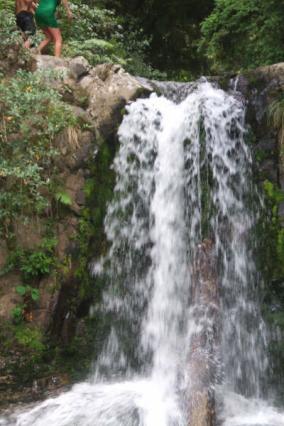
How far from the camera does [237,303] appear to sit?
6492 millimetres

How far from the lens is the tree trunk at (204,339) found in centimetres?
483

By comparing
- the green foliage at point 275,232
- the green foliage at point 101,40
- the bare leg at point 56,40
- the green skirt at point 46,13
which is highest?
the green foliage at point 101,40

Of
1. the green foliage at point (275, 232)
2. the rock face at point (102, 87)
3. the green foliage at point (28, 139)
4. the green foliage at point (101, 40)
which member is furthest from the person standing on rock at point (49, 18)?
the green foliage at point (275, 232)

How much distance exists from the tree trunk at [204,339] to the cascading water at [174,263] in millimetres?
38

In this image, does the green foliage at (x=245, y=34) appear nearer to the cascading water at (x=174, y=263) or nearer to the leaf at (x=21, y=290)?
the cascading water at (x=174, y=263)

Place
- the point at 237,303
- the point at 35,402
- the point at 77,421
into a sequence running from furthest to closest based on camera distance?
the point at 237,303, the point at 35,402, the point at 77,421

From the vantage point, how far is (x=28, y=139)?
269 inches

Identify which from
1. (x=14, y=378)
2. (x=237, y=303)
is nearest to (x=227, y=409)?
(x=237, y=303)

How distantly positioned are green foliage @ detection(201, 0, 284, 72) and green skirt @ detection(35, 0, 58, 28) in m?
2.88

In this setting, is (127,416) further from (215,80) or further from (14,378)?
(215,80)

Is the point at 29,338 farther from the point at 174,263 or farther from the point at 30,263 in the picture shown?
the point at 174,263

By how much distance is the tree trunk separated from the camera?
483 cm

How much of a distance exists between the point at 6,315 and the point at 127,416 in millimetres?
2076

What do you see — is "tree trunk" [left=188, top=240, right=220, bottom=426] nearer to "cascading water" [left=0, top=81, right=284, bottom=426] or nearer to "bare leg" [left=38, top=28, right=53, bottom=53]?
"cascading water" [left=0, top=81, right=284, bottom=426]
